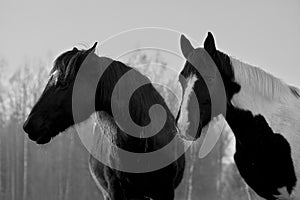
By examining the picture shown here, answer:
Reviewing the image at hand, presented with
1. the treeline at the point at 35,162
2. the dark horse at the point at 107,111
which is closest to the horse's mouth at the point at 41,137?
the dark horse at the point at 107,111

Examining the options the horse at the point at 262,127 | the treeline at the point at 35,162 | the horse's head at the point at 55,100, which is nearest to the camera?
the horse at the point at 262,127

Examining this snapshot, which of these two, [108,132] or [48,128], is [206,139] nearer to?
[108,132]

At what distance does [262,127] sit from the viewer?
18.6 ft

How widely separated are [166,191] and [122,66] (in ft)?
5.75

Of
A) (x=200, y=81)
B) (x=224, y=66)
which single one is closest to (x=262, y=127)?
(x=224, y=66)

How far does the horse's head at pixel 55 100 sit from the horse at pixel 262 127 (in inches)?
58.6

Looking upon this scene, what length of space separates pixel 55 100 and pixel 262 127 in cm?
256

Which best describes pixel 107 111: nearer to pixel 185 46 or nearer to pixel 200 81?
pixel 185 46

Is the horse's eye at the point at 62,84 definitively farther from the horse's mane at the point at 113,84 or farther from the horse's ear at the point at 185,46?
the horse's ear at the point at 185,46

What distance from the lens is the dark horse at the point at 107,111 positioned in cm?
616

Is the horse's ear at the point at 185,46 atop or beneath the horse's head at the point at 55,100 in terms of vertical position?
atop

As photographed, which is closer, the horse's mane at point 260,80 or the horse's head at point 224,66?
the horse's head at point 224,66

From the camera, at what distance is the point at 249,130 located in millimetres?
5688

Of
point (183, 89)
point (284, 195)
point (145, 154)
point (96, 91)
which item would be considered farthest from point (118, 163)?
point (284, 195)
